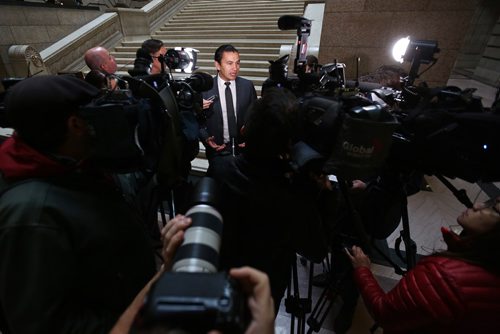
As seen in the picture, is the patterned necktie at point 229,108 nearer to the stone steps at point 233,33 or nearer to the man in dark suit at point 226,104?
the man in dark suit at point 226,104

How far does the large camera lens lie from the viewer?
0.54 m

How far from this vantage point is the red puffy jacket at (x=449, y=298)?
84cm

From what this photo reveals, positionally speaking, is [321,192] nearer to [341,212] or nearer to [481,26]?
[341,212]

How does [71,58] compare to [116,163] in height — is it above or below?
below

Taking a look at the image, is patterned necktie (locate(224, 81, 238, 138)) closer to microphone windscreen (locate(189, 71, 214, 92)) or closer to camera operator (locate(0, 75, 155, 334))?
microphone windscreen (locate(189, 71, 214, 92))

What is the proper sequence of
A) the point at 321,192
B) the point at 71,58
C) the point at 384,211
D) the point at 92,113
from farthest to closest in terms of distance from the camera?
1. the point at 71,58
2. the point at 384,211
3. the point at 321,192
4. the point at 92,113

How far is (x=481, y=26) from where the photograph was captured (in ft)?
32.1

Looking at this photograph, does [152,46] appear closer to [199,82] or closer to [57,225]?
[199,82]

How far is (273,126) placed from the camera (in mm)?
888

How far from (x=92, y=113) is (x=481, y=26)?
14.0 metres

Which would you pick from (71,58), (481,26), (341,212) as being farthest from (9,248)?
(481,26)

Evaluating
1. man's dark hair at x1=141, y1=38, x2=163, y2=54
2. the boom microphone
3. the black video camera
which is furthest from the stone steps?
the black video camera

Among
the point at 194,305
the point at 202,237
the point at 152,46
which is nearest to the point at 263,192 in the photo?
the point at 202,237

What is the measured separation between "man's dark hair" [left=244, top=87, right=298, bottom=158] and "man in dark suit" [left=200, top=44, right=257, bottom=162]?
5.84ft
